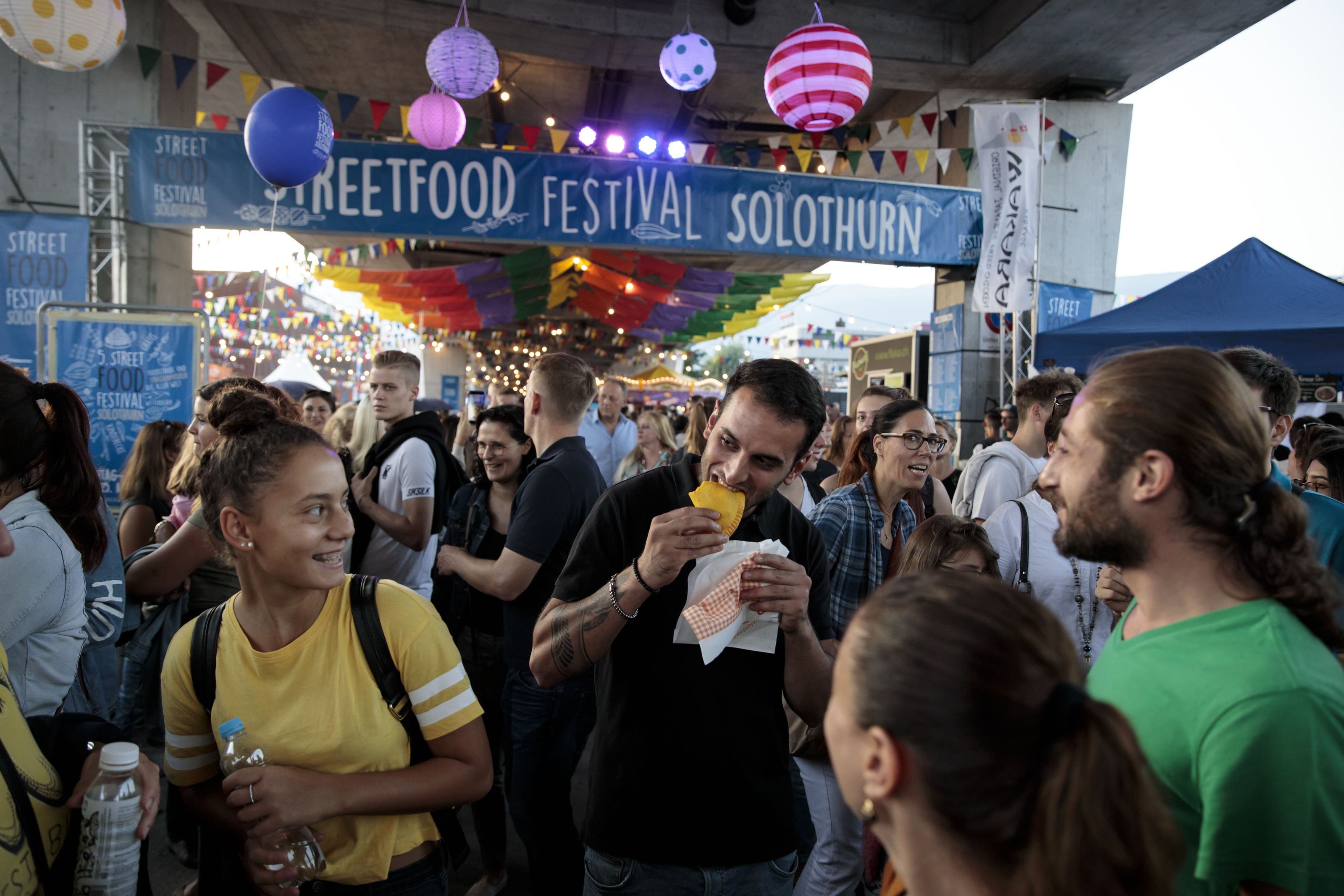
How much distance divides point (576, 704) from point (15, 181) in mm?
8172

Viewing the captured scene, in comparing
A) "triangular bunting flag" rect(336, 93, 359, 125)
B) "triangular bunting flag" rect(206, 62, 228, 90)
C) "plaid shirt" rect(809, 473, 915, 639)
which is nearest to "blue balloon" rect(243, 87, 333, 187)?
"triangular bunting flag" rect(336, 93, 359, 125)

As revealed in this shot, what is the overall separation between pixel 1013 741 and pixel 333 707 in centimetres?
148

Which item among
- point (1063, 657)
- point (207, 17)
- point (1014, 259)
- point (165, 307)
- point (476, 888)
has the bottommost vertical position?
point (476, 888)

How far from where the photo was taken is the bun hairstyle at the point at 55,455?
2.11 metres

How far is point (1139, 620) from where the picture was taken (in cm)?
156

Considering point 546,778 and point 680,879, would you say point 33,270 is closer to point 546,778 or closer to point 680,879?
point 546,778

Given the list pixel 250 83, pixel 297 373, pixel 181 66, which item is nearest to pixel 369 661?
pixel 250 83

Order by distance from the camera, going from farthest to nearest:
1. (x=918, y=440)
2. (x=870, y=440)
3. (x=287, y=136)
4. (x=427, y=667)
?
(x=287, y=136) → (x=870, y=440) → (x=918, y=440) → (x=427, y=667)

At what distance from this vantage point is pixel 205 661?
183 centimetres

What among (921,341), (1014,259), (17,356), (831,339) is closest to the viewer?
(17,356)

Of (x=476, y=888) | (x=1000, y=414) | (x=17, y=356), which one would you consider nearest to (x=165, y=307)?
(x=17, y=356)

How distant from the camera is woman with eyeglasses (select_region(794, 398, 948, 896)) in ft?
9.38

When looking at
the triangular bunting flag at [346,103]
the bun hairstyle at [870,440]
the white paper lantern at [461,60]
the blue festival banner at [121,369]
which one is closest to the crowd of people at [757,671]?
the bun hairstyle at [870,440]

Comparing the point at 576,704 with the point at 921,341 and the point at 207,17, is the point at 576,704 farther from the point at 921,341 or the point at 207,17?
the point at 207,17
